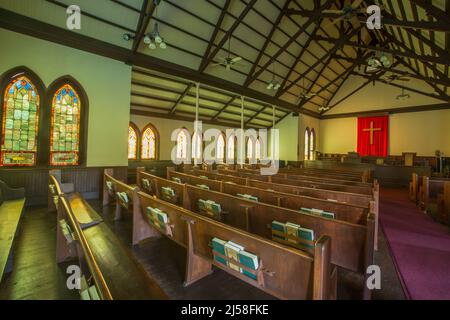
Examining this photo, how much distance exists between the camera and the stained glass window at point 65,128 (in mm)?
5047

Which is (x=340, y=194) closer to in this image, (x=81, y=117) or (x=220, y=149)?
(x=81, y=117)

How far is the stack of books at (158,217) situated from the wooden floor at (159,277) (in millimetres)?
391

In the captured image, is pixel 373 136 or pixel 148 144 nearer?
pixel 148 144

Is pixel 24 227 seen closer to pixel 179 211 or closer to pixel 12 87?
pixel 179 211

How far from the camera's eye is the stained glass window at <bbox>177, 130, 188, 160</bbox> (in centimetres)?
1143

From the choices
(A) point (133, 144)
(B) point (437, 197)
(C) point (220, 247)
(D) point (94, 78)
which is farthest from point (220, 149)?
(C) point (220, 247)

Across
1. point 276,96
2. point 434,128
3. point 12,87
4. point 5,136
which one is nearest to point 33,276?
point 5,136

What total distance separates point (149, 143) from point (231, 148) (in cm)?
555

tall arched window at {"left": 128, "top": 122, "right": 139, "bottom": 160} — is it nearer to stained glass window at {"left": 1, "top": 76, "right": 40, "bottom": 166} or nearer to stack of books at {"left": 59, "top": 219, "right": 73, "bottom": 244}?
stained glass window at {"left": 1, "top": 76, "right": 40, "bottom": 166}

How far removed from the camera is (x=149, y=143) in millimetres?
10391

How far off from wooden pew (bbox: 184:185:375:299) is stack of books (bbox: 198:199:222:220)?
0.08 m

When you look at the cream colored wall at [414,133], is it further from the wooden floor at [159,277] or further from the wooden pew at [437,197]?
the wooden floor at [159,277]

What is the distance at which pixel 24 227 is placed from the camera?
10.4 feet

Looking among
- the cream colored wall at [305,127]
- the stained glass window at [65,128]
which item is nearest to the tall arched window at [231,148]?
the cream colored wall at [305,127]
